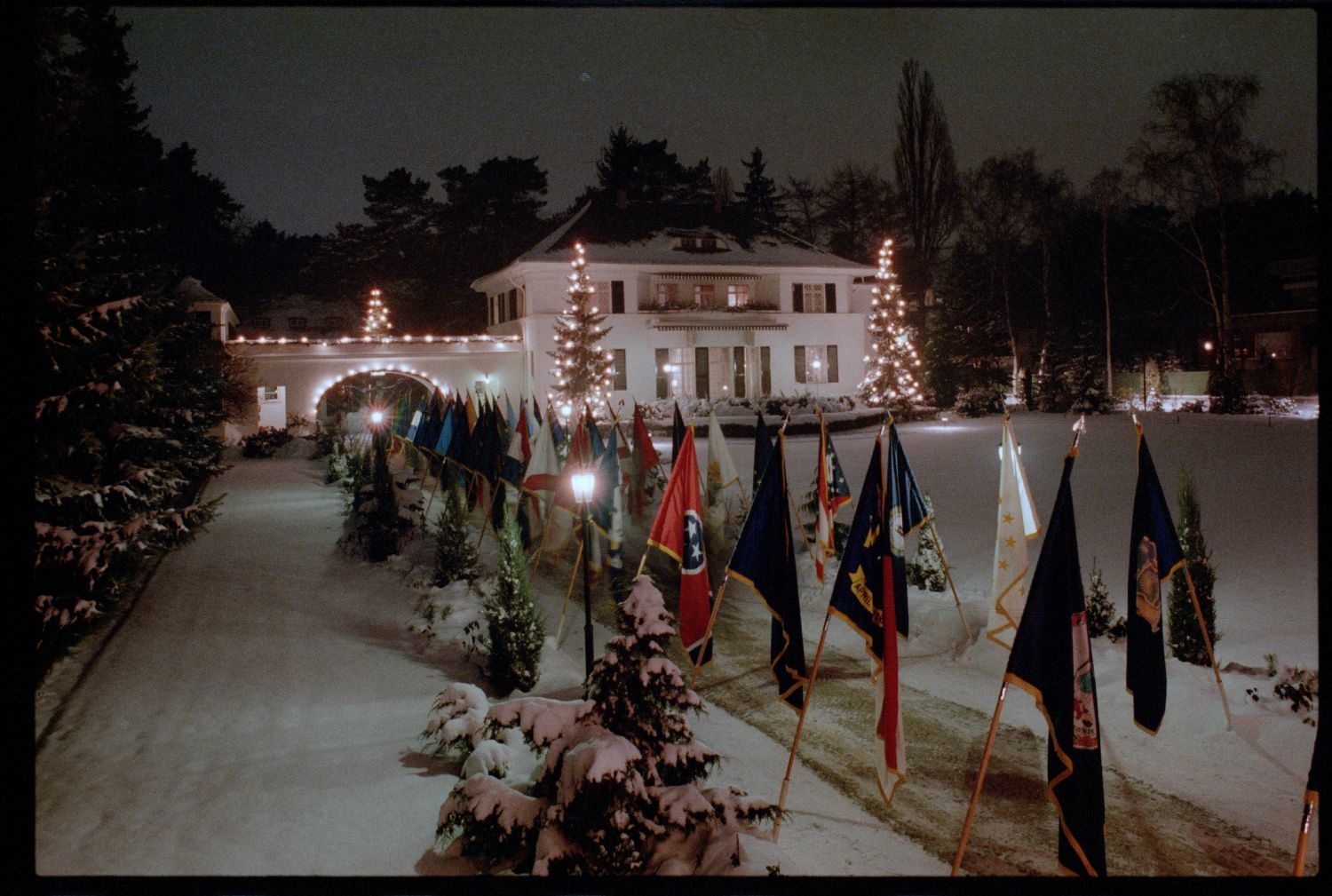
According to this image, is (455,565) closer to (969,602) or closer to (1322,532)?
(969,602)

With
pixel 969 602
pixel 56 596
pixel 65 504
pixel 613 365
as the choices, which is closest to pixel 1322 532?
pixel 969 602

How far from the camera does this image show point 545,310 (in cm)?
3484

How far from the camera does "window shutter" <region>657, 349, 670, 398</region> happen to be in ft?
119

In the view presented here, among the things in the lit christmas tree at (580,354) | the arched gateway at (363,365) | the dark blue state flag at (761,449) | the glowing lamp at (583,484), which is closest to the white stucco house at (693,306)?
the arched gateway at (363,365)

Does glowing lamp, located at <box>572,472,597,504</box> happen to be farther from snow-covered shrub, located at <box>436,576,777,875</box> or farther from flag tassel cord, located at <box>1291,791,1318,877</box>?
flag tassel cord, located at <box>1291,791,1318,877</box>

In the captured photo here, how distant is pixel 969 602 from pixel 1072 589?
608cm

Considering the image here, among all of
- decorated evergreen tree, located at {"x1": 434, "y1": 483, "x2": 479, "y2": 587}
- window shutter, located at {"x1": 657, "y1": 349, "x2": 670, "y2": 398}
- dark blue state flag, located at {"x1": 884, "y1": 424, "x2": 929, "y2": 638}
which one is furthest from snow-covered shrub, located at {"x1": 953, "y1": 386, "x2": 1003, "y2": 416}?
dark blue state flag, located at {"x1": 884, "y1": 424, "x2": 929, "y2": 638}

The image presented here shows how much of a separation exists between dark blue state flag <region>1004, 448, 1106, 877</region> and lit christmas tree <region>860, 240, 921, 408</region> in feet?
93.8

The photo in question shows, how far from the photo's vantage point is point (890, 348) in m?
33.8

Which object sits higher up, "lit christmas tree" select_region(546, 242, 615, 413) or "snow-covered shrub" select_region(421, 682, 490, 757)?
"lit christmas tree" select_region(546, 242, 615, 413)

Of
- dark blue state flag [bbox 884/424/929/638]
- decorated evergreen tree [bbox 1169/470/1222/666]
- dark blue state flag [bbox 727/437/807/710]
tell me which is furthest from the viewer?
decorated evergreen tree [bbox 1169/470/1222/666]

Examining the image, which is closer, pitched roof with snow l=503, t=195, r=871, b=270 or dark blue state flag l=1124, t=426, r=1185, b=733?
dark blue state flag l=1124, t=426, r=1185, b=733

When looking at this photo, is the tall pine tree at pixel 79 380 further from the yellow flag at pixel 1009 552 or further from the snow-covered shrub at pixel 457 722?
the yellow flag at pixel 1009 552

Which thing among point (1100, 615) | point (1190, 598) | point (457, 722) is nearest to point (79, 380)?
point (457, 722)
